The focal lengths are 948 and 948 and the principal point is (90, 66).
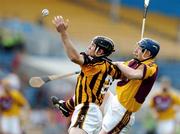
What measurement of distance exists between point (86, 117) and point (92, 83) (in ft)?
1.37

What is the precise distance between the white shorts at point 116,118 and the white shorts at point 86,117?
26 cm

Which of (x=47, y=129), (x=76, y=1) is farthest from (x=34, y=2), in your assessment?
(x=47, y=129)

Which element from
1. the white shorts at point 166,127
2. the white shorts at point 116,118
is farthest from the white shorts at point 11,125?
the white shorts at point 116,118

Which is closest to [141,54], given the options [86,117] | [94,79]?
[94,79]

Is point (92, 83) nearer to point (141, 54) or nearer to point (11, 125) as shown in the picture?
point (141, 54)

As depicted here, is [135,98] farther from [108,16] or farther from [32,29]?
[108,16]

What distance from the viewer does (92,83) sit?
34.9 ft

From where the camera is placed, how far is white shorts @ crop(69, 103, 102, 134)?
1073 cm

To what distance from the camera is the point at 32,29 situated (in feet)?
81.8

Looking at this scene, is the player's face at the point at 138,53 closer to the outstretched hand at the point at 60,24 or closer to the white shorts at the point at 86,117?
the white shorts at the point at 86,117

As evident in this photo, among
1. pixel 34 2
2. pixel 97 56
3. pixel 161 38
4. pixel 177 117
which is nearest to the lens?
pixel 97 56

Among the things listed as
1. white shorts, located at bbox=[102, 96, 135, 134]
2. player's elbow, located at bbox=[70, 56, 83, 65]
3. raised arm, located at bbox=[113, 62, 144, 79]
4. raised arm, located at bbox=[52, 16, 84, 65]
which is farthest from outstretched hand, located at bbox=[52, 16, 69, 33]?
white shorts, located at bbox=[102, 96, 135, 134]

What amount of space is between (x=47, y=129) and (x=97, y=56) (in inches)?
382

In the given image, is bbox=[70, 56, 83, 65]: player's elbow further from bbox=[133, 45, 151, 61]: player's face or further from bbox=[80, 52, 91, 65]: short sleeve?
bbox=[133, 45, 151, 61]: player's face
